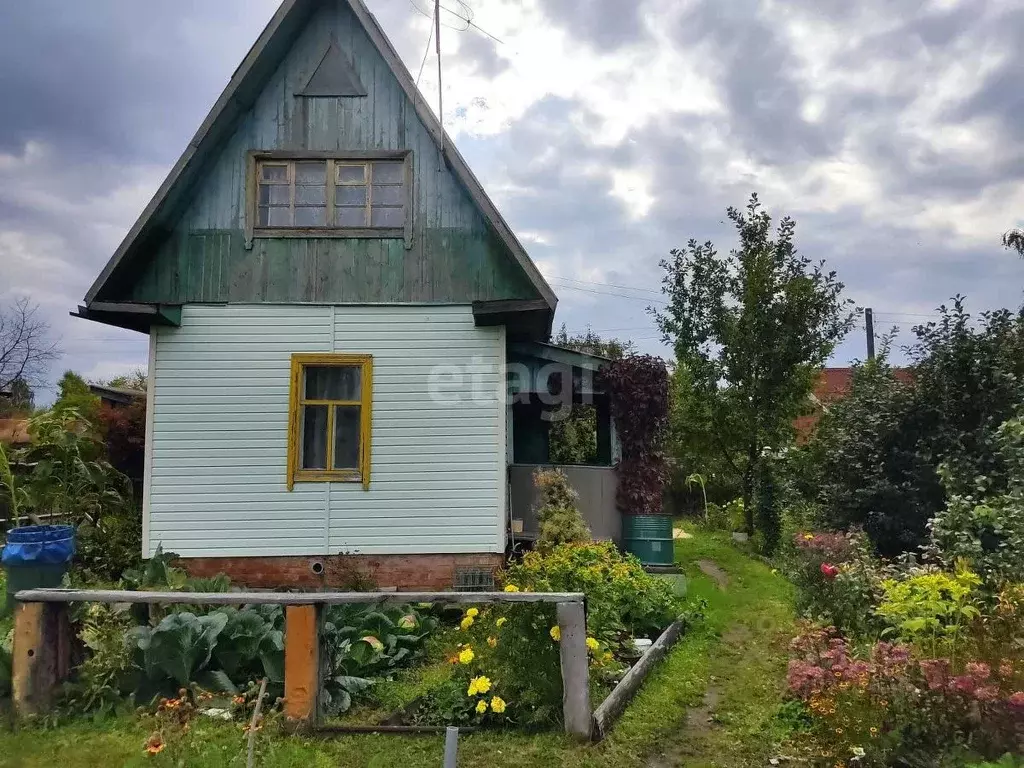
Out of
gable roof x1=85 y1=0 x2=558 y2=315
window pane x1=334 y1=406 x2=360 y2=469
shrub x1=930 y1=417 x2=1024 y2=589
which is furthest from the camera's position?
window pane x1=334 y1=406 x2=360 y2=469

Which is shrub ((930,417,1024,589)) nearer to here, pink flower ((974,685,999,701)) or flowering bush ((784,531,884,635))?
flowering bush ((784,531,884,635))

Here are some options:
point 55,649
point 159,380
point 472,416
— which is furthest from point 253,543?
point 55,649

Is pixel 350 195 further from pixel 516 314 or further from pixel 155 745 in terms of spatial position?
pixel 155 745

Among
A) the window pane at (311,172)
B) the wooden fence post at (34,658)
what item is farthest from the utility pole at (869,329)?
the wooden fence post at (34,658)

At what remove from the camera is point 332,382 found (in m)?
9.59

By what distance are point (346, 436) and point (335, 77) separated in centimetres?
437

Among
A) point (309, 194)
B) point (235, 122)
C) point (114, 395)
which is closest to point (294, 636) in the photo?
point (309, 194)

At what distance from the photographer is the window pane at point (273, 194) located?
374 inches

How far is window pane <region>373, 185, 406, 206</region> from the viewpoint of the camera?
9.49 meters

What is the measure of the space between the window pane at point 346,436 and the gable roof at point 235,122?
8.93 ft

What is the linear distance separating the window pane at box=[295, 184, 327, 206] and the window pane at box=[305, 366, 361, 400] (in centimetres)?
200

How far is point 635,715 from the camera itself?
5500 millimetres

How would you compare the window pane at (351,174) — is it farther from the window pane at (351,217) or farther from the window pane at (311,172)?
the window pane at (351,217)

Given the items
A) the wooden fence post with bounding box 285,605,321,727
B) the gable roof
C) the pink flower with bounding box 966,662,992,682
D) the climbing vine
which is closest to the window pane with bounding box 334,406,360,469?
the gable roof
